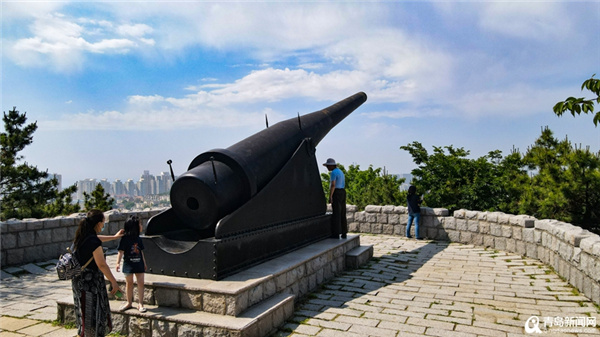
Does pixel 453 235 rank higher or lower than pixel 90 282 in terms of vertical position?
lower

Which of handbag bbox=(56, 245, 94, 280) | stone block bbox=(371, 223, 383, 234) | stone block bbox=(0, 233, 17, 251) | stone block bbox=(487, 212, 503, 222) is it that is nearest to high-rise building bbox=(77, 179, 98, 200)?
stone block bbox=(0, 233, 17, 251)

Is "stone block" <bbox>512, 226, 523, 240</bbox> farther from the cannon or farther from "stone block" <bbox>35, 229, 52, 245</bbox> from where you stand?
"stone block" <bbox>35, 229, 52, 245</bbox>

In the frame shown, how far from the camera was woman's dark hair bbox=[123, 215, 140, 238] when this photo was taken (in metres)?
4.25

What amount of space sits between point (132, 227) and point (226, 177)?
1.16 meters

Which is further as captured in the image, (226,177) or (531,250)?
(531,250)

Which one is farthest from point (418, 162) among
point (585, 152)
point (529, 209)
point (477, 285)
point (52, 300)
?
point (52, 300)

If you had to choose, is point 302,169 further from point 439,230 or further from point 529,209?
point 529,209

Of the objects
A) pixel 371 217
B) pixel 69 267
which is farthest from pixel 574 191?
pixel 69 267

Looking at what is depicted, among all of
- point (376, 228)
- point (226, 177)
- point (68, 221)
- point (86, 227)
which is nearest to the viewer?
point (86, 227)

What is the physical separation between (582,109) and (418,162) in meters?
9.83

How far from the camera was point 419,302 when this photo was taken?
203 inches

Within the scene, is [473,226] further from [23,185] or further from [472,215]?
[23,185]

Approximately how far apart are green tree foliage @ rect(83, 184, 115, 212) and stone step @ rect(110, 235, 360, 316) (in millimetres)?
12342

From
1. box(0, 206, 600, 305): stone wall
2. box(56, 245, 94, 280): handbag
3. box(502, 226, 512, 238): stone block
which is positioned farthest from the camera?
box(502, 226, 512, 238): stone block
